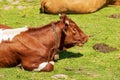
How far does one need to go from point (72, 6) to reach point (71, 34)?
23.0 ft

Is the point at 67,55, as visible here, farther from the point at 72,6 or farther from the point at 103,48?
the point at 72,6

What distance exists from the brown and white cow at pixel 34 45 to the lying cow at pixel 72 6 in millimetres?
6948

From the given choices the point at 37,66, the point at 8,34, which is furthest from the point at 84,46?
the point at 8,34

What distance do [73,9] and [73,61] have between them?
6.76 meters

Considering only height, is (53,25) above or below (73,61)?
above

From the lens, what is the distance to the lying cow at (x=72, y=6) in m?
19.9

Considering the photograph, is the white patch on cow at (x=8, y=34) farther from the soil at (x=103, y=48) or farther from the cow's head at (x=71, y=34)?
the soil at (x=103, y=48)

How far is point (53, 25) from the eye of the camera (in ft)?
42.0

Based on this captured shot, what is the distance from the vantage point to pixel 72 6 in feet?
65.6

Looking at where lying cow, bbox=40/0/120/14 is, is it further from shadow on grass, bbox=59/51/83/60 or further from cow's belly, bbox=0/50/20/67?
cow's belly, bbox=0/50/20/67

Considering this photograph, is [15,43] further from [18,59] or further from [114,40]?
[114,40]

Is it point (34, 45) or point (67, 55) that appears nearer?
point (34, 45)

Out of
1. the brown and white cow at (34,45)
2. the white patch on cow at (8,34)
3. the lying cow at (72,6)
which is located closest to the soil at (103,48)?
the brown and white cow at (34,45)

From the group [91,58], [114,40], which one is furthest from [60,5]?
[91,58]
